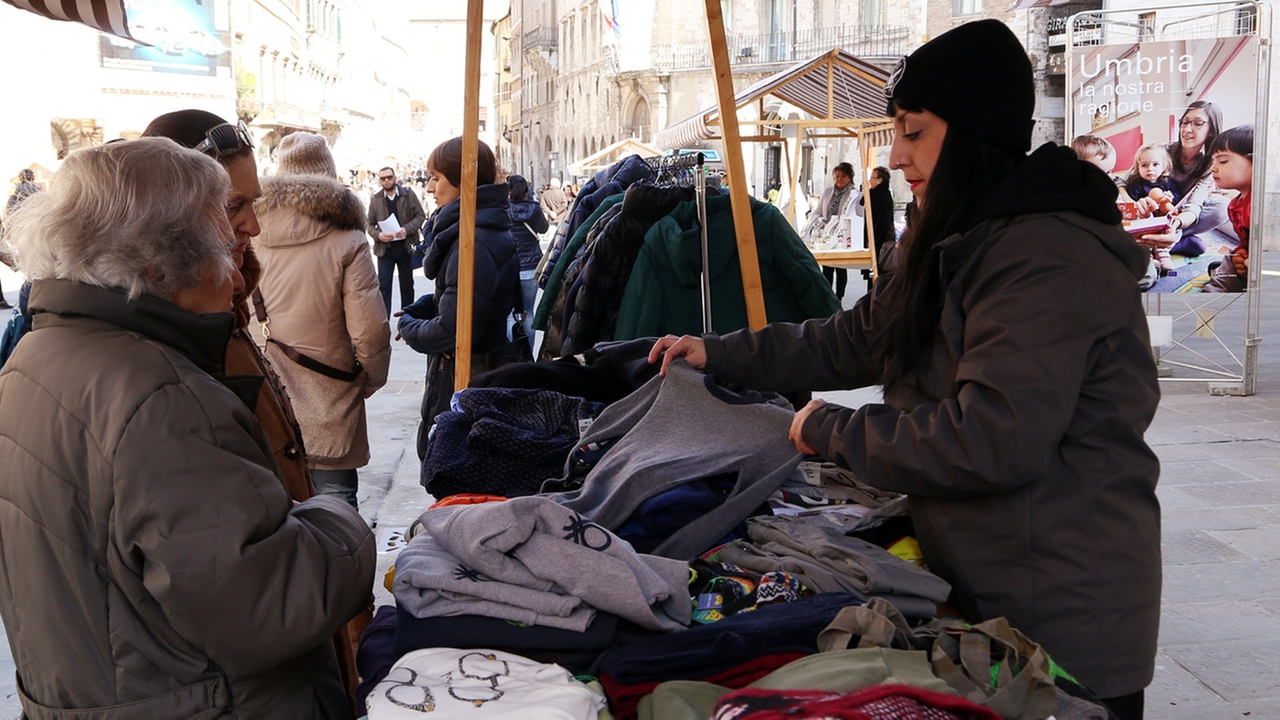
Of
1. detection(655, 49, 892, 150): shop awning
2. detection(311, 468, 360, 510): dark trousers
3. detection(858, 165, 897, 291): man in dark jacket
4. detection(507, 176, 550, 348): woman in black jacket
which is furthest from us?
detection(858, 165, 897, 291): man in dark jacket

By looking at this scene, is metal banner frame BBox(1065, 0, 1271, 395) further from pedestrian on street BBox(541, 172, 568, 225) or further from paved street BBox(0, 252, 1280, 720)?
pedestrian on street BBox(541, 172, 568, 225)

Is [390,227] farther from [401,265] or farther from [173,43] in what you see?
[173,43]

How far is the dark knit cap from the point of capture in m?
1.75

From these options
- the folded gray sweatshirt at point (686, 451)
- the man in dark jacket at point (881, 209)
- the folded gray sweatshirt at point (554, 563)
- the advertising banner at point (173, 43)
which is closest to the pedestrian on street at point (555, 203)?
the man in dark jacket at point (881, 209)

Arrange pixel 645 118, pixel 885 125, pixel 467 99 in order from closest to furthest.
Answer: pixel 467 99 → pixel 885 125 → pixel 645 118

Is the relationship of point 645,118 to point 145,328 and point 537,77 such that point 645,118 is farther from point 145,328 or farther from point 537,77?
point 145,328

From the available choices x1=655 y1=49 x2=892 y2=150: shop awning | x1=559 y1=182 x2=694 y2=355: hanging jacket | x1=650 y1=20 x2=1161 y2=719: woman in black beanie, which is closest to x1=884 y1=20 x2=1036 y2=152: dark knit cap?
x1=650 y1=20 x2=1161 y2=719: woman in black beanie

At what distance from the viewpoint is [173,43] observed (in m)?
34.3

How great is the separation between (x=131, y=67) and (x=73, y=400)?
120 feet

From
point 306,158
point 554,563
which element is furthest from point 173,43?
point 554,563

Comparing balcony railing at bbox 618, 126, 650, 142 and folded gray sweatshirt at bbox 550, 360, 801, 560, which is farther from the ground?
balcony railing at bbox 618, 126, 650, 142

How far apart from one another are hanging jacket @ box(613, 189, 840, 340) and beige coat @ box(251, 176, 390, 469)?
0.93 meters

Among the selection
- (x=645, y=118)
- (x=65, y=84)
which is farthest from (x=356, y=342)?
(x=645, y=118)

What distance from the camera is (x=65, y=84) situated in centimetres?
2942
